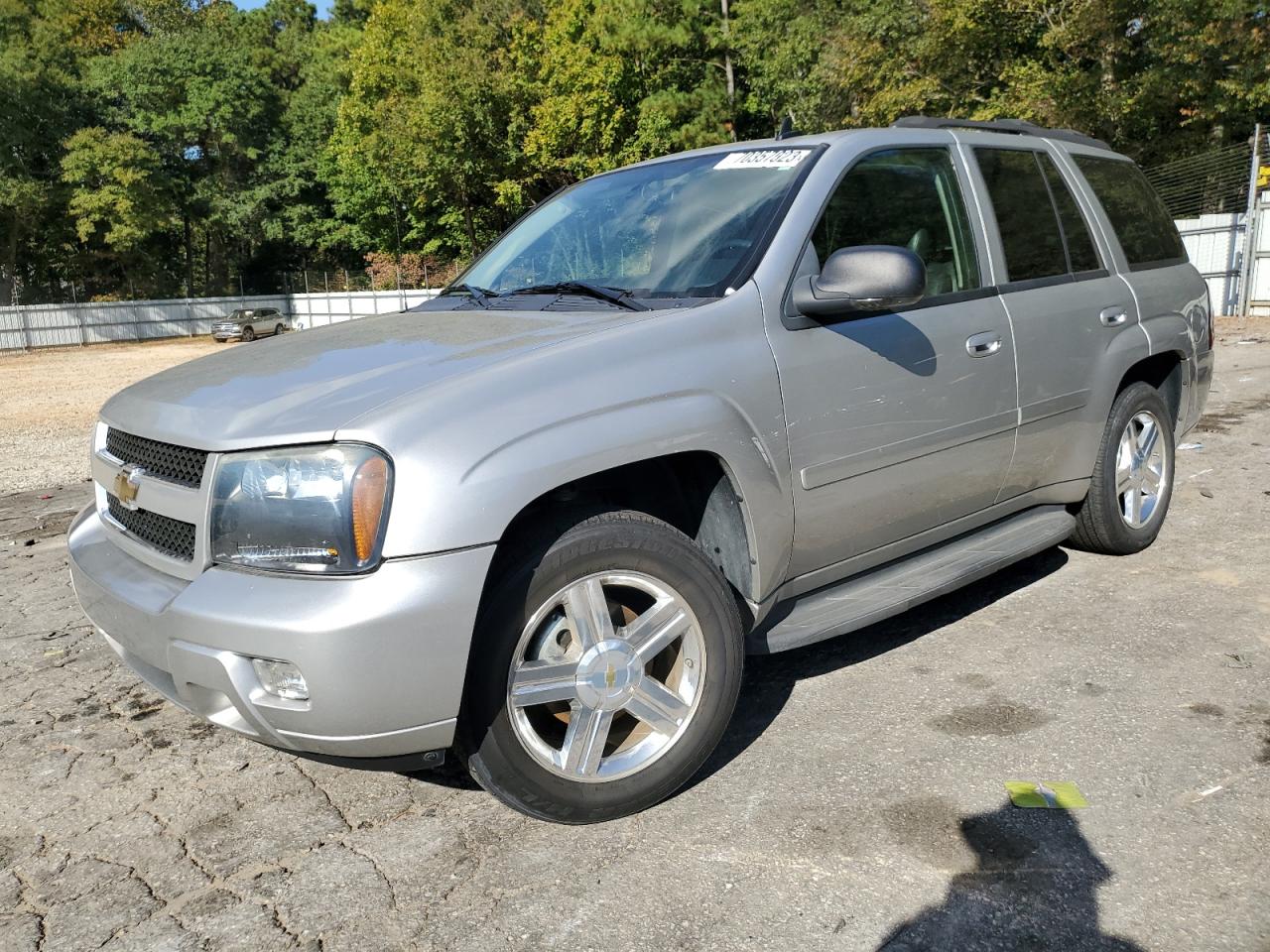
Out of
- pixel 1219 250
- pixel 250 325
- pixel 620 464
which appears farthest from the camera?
pixel 250 325

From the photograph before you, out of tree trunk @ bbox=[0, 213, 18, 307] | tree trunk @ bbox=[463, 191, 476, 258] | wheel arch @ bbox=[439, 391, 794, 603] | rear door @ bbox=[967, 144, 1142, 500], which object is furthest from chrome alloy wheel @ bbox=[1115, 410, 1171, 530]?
tree trunk @ bbox=[0, 213, 18, 307]

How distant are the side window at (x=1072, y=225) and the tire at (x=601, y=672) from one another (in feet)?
8.00

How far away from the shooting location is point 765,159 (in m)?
3.65

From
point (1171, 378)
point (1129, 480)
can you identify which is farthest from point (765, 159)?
point (1171, 378)

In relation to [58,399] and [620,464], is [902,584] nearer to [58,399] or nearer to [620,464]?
[620,464]

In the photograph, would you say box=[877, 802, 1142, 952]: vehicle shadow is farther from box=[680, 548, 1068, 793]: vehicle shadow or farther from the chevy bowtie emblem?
the chevy bowtie emblem

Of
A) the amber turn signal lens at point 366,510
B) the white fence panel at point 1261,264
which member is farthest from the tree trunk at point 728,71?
the amber turn signal lens at point 366,510

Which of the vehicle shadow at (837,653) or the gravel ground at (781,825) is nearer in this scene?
the gravel ground at (781,825)

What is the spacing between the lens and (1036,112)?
26531mm

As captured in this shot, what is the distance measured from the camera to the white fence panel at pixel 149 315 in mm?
38094

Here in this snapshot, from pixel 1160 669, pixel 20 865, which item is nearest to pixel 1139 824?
pixel 1160 669

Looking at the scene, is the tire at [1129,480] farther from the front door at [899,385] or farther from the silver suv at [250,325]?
the silver suv at [250,325]

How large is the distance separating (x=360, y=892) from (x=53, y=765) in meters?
1.38

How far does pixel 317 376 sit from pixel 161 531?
58 centimetres
